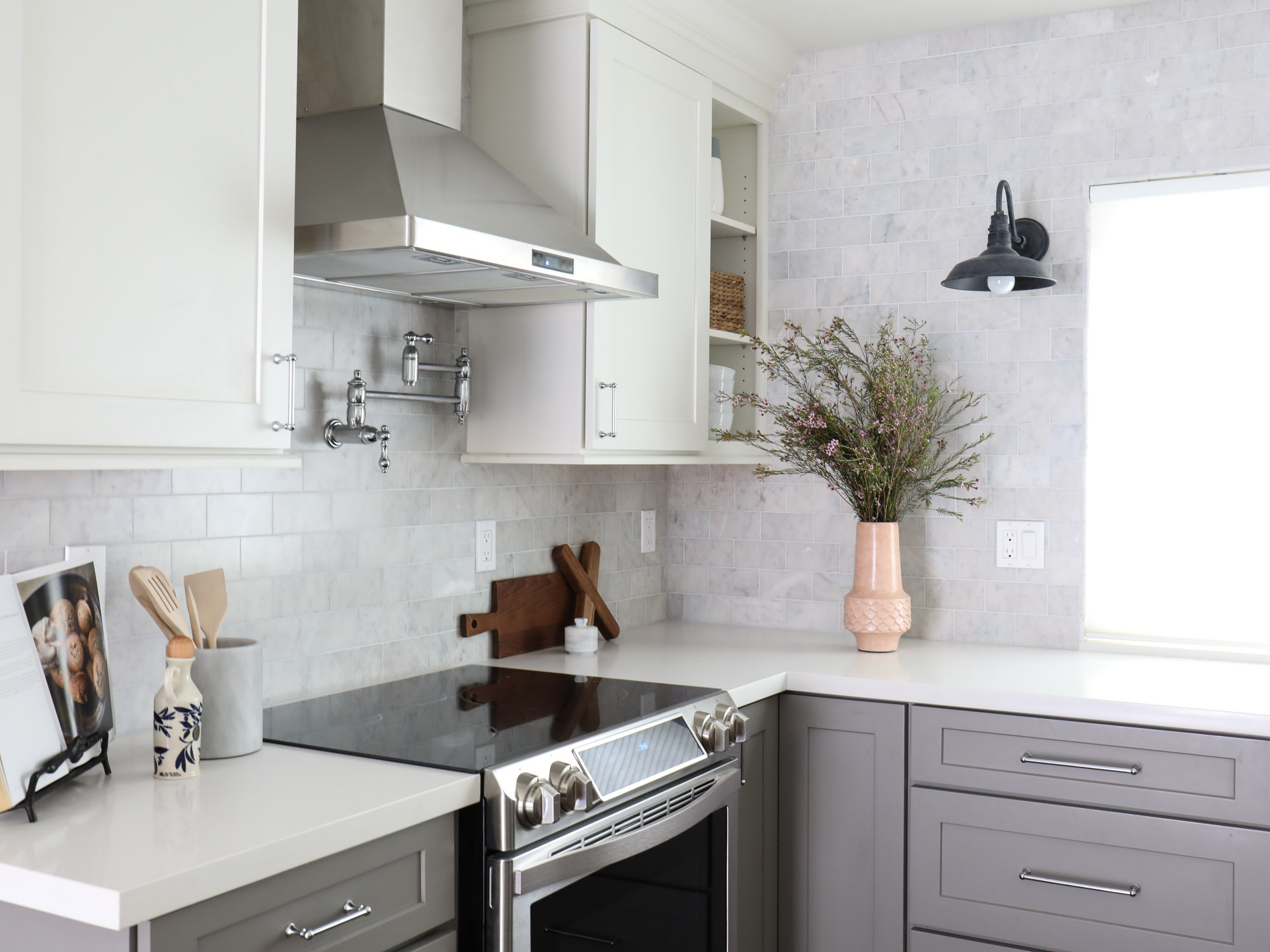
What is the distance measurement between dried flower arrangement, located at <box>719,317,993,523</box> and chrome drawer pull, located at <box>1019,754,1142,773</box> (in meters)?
0.73

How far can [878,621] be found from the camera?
2754 mm

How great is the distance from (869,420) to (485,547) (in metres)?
1.03

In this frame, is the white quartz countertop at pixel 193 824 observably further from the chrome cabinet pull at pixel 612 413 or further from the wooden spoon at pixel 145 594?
the chrome cabinet pull at pixel 612 413

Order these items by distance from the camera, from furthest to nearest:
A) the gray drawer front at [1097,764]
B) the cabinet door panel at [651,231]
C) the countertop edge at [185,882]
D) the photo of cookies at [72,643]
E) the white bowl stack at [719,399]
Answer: the white bowl stack at [719,399]
the cabinet door panel at [651,231]
the gray drawer front at [1097,764]
the photo of cookies at [72,643]
the countertop edge at [185,882]

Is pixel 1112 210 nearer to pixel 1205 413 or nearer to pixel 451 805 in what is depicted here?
pixel 1205 413

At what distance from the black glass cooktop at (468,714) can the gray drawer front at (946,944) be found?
71cm

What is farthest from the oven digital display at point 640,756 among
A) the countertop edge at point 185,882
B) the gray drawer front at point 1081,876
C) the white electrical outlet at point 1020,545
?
the white electrical outlet at point 1020,545

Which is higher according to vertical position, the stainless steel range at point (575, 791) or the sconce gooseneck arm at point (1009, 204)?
the sconce gooseneck arm at point (1009, 204)

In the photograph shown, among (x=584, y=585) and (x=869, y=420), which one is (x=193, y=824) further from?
(x=869, y=420)

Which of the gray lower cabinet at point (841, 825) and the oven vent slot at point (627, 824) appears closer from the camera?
the oven vent slot at point (627, 824)

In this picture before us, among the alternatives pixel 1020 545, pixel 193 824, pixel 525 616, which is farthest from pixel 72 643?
pixel 1020 545

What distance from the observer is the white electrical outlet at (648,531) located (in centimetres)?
323

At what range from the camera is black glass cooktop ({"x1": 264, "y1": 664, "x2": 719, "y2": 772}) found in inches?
69.6

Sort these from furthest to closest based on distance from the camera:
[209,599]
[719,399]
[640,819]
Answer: [719,399] < [640,819] < [209,599]
